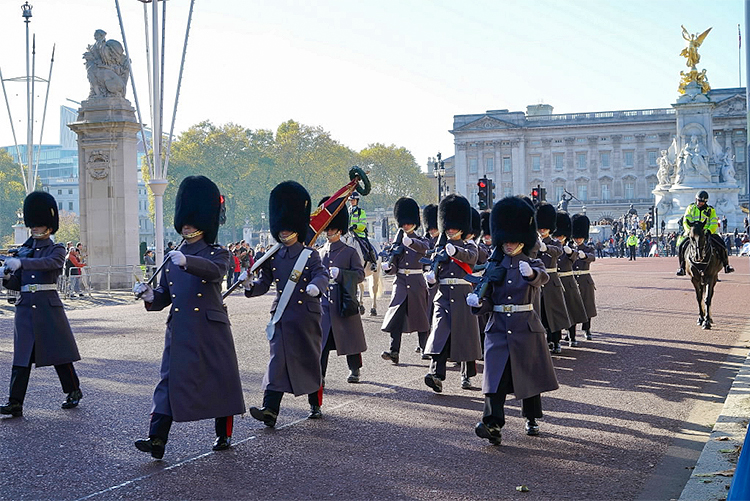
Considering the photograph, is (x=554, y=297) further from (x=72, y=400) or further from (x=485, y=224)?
(x=72, y=400)

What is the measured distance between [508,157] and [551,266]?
293 ft

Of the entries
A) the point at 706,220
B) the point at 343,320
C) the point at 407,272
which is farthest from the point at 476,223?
the point at 706,220

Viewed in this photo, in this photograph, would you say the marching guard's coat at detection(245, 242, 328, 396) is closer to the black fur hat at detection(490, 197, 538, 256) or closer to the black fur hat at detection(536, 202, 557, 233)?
the black fur hat at detection(490, 197, 538, 256)

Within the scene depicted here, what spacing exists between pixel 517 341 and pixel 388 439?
107 cm

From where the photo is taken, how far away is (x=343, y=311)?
8.02 metres

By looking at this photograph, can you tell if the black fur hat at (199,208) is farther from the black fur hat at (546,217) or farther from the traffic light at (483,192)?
the traffic light at (483,192)

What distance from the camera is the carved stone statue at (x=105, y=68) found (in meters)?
24.5

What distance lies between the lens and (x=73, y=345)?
25.0 feet

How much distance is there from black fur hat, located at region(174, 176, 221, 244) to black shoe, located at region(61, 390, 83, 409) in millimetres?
2114

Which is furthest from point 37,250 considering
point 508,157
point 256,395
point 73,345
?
A: point 508,157

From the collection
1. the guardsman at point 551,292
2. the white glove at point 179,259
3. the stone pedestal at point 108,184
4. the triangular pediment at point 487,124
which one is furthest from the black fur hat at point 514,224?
the triangular pediment at point 487,124

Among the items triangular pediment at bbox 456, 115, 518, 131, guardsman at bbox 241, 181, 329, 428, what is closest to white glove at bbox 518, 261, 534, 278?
guardsman at bbox 241, 181, 329, 428

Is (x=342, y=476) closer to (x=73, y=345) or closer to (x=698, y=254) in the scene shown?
(x=73, y=345)

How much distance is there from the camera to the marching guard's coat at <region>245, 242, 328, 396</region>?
A: 6625 millimetres
